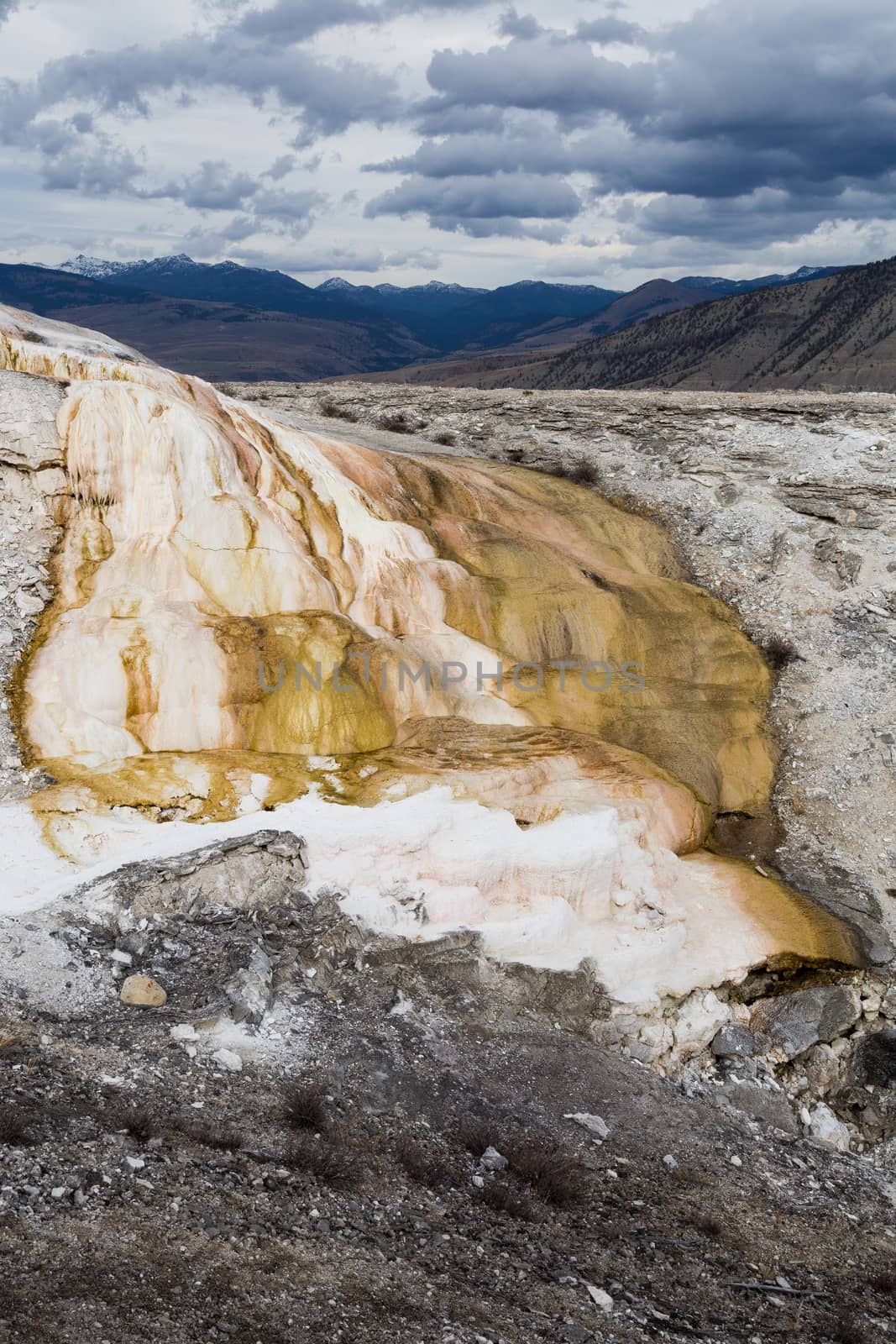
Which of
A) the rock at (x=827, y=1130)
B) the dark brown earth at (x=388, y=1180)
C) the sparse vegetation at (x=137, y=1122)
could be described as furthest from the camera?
the rock at (x=827, y=1130)

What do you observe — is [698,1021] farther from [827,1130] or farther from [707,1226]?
[707,1226]

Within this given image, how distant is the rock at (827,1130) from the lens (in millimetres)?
12273

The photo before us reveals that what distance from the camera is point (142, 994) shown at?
11266 millimetres

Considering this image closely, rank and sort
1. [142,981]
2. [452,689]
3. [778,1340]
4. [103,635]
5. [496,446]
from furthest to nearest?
[496,446] < [452,689] < [103,635] < [142,981] < [778,1340]

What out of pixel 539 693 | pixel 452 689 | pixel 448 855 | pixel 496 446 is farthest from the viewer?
pixel 496 446

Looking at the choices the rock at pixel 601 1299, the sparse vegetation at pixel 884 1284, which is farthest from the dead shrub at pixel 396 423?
the rock at pixel 601 1299

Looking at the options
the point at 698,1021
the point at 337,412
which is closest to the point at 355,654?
the point at 698,1021

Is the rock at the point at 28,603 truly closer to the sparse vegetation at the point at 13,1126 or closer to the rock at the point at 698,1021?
the sparse vegetation at the point at 13,1126

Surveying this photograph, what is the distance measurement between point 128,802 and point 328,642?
481 centimetres

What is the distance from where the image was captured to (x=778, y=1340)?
8117mm

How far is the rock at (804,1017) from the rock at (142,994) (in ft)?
27.8

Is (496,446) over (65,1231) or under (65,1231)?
over

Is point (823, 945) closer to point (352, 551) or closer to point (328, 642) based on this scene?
point (328, 642)

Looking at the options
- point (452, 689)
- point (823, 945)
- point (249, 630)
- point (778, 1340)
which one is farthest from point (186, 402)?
point (778, 1340)
